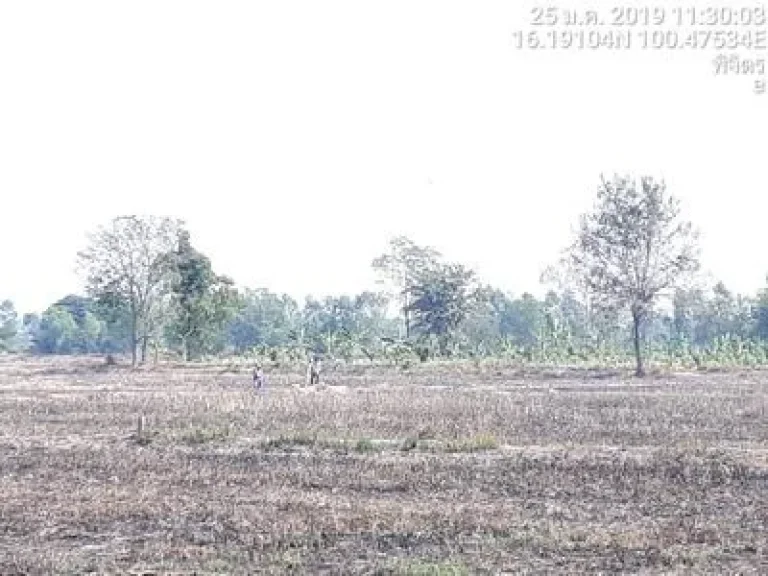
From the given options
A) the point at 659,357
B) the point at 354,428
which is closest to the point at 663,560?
the point at 354,428

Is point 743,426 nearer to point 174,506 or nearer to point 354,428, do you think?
point 354,428

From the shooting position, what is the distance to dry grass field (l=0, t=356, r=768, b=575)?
38.3 feet

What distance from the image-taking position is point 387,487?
651 inches

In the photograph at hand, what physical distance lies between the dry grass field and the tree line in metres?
24.5

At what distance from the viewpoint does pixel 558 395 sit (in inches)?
1492

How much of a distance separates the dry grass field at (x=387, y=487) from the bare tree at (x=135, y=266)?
41.0 metres

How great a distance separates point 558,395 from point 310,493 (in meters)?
23.0

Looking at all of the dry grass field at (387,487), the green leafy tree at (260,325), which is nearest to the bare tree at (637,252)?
the dry grass field at (387,487)

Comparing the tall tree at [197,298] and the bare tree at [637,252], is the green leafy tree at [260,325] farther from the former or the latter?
the bare tree at [637,252]

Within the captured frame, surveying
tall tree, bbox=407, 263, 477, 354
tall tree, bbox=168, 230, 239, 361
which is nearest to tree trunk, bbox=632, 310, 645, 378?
tall tree, bbox=407, 263, 477, 354

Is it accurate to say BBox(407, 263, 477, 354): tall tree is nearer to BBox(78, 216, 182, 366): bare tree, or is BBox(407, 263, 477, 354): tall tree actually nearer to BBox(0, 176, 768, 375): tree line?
BBox(0, 176, 768, 375): tree line

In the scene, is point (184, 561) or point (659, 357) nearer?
point (184, 561)

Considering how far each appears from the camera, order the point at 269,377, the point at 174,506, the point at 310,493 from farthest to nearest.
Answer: the point at 269,377, the point at 310,493, the point at 174,506

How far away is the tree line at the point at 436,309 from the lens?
187 feet
